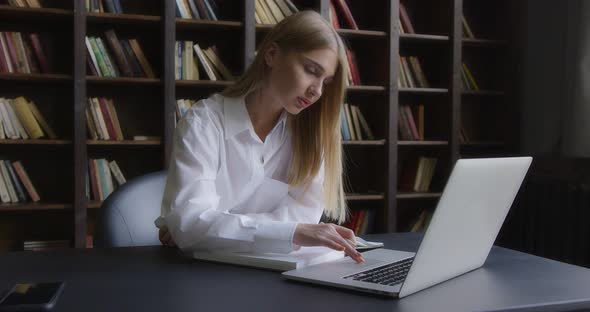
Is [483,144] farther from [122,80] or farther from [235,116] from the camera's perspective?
[235,116]

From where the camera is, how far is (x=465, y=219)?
0.95 m

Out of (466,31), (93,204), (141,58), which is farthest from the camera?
(466,31)

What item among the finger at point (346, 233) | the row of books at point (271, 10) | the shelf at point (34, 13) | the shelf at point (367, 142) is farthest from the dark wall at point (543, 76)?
the shelf at point (34, 13)

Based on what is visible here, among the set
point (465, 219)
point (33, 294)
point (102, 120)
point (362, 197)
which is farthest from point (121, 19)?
point (465, 219)

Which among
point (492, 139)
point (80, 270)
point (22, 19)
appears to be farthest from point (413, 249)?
point (492, 139)

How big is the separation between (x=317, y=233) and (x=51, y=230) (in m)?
2.51

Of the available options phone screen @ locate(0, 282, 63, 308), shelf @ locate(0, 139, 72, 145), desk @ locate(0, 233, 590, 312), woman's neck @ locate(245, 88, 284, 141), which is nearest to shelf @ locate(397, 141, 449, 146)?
shelf @ locate(0, 139, 72, 145)

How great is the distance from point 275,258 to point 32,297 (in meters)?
0.43

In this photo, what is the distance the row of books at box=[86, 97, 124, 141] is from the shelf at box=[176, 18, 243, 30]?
561 millimetres

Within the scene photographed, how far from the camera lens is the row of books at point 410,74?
3.50m

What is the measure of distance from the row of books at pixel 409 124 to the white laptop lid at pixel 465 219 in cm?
243

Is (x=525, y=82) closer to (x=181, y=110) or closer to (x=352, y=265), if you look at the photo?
(x=181, y=110)

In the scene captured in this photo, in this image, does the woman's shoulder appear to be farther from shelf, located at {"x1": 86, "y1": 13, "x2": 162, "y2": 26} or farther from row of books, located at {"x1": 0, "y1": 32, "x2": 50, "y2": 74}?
row of books, located at {"x1": 0, "y1": 32, "x2": 50, "y2": 74}

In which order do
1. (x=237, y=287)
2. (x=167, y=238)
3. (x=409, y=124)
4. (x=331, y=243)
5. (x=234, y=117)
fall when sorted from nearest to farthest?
(x=237, y=287)
(x=331, y=243)
(x=167, y=238)
(x=234, y=117)
(x=409, y=124)
